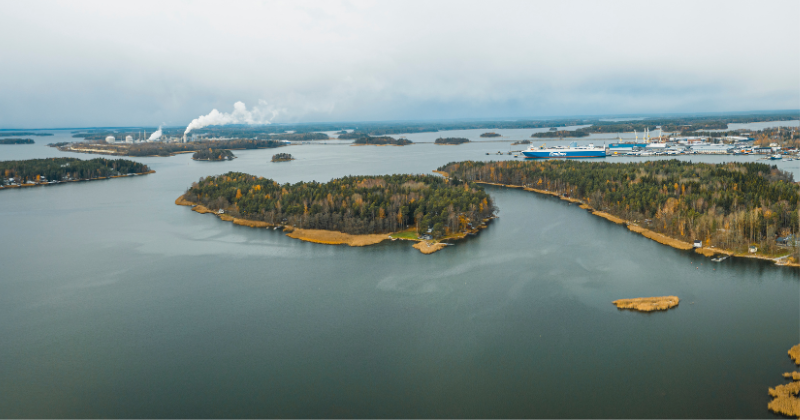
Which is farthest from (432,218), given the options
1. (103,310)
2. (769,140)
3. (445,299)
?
(769,140)

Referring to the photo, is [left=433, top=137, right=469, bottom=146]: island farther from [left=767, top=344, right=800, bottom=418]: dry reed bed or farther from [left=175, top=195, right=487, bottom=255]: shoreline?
[left=767, top=344, right=800, bottom=418]: dry reed bed

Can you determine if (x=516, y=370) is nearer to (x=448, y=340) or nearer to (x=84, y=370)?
(x=448, y=340)

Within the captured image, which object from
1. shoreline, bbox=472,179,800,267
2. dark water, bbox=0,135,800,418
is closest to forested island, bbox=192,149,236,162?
dark water, bbox=0,135,800,418

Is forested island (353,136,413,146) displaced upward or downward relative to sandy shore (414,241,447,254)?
upward

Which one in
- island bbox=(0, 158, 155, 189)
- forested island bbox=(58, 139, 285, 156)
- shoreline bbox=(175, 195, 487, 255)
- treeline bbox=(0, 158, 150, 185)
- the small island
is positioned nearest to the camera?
shoreline bbox=(175, 195, 487, 255)

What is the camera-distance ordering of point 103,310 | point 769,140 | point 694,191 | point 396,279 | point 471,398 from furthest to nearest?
point 769,140 < point 694,191 < point 396,279 < point 103,310 < point 471,398

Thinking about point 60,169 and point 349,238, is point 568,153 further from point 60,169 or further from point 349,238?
point 60,169

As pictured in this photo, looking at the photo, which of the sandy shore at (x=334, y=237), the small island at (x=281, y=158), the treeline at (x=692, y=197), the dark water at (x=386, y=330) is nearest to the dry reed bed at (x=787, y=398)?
the dark water at (x=386, y=330)
